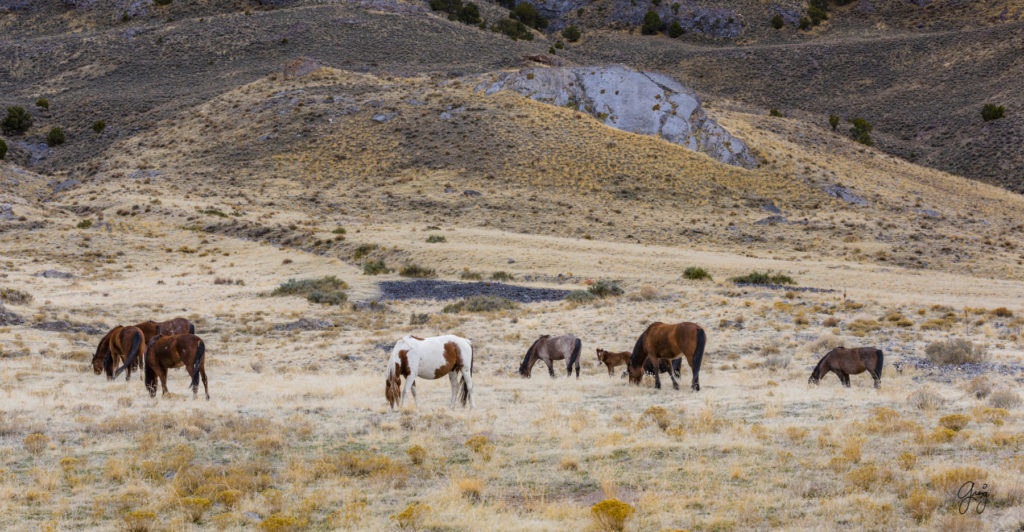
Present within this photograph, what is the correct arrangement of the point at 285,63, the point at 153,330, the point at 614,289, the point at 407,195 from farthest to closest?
the point at 285,63
the point at 407,195
the point at 614,289
the point at 153,330

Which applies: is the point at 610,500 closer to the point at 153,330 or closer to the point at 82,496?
the point at 82,496

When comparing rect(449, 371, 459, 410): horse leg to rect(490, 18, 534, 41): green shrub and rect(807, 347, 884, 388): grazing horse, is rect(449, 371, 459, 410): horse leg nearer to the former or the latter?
rect(807, 347, 884, 388): grazing horse

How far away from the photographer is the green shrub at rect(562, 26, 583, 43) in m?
132

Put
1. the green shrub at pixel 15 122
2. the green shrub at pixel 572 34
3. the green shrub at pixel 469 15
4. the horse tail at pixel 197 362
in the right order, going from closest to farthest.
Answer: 1. the horse tail at pixel 197 362
2. the green shrub at pixel 15 122
3. the green shrub at pixel 469 15
4. the green shrub at pixel 572 34

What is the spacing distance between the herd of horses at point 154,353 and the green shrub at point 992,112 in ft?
322

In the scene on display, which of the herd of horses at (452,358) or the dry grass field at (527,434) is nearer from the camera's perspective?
the dry grass field at (527,434)

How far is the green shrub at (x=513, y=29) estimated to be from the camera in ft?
399

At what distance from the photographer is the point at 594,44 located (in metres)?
129

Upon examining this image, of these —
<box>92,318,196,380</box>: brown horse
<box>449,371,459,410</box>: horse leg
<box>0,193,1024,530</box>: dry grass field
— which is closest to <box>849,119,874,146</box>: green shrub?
<box>0,193,1024,530</box>: dry grass field

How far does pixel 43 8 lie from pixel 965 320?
149m

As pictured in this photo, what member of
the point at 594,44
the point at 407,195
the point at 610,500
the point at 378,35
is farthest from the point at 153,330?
the point at 594,44

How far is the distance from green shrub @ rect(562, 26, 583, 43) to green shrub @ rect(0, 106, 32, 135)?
84.4 metres

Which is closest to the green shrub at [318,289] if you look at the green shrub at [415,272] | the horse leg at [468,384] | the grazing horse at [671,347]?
the green shrub at [415,272]

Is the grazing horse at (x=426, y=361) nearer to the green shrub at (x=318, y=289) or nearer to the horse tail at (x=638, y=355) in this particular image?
the horse tail at (x=638, y=355)
